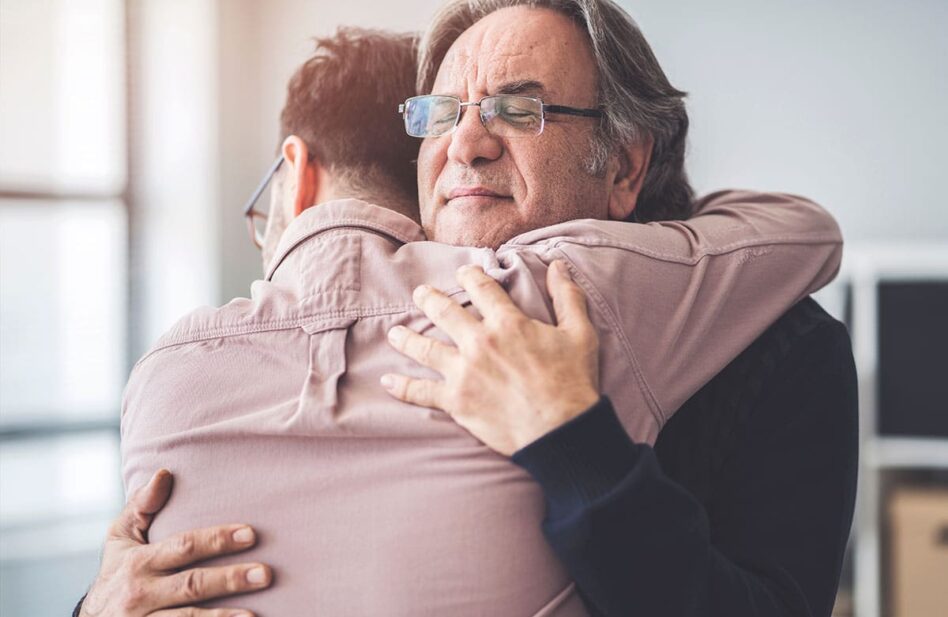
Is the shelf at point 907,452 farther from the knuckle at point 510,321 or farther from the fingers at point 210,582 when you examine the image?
the fingers at point 210,582

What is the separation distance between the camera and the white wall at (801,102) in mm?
3283

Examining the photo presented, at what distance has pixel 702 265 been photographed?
1038mm

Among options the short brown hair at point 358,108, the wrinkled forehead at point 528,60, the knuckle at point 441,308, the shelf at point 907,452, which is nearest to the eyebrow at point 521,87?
the wrinkled forehead at point 528,60

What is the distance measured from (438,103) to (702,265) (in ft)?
1.68

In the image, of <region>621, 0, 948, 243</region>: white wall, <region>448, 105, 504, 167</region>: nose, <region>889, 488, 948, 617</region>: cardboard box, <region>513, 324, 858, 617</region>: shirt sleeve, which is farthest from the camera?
<region>621, 0, 948, 243</region>: white wall

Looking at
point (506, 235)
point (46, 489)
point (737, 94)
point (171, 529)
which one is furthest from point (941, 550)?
point (46, 489)

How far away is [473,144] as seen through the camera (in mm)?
1275

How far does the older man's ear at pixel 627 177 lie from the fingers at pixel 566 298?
50cm

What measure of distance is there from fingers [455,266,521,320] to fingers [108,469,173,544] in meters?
0.38

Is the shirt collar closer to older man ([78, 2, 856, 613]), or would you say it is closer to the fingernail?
older man ([78, 2, 856, 613])

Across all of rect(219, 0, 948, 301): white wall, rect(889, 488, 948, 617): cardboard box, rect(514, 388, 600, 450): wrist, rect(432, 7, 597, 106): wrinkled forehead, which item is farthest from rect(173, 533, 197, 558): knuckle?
rect(219, 0, 948, 301): white wall

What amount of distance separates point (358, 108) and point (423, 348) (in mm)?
690

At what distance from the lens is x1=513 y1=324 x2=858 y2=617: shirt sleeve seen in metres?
0.85

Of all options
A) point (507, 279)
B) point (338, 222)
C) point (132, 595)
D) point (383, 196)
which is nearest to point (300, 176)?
point (383, 196)
